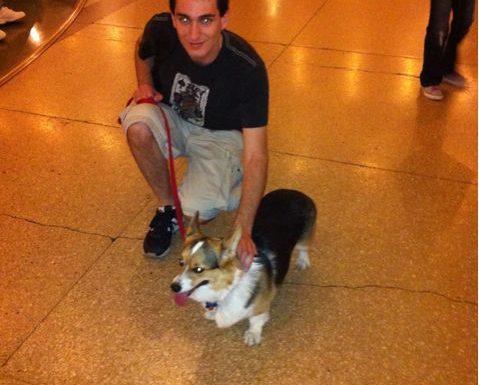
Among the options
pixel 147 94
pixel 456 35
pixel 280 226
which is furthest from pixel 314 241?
pixel 456 35

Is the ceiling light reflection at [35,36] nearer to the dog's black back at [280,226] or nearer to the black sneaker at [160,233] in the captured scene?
the black sneaker at [160,233]

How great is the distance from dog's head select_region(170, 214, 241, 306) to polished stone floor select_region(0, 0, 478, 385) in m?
0.43

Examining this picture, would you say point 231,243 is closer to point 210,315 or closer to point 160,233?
point 210,315

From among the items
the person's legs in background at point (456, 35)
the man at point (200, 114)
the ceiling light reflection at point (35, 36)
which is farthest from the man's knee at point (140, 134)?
the ceiling light reflection at point (35, 36)

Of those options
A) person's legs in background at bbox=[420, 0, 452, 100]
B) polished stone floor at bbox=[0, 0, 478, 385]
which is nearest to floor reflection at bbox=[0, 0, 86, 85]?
polished stone floor at bbox=[0, 0, 478, 385]

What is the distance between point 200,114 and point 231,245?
39.2 inches

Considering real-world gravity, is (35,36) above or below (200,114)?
below

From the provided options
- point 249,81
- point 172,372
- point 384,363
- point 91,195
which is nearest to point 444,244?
point 384,363

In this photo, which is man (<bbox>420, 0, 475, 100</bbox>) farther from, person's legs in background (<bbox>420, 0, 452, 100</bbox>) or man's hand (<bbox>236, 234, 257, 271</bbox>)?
man's hand (<bbox>236, 234, 257, 271</bbox>)

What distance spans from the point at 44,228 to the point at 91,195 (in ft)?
1.26

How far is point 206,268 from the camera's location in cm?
185

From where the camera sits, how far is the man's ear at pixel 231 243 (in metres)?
1.84

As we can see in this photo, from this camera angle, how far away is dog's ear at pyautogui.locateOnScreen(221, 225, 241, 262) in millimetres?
1844

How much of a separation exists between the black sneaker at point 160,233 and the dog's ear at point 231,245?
85 centimetres
